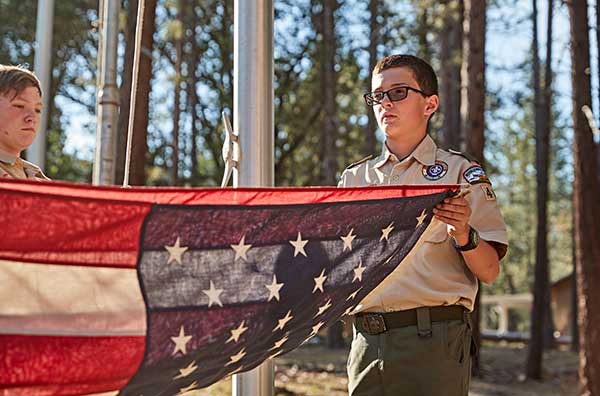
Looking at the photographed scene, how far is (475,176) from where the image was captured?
3090 millimetres

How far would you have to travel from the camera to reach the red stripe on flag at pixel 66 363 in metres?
1.90

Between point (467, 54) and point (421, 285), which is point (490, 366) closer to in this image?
point (467, 54)

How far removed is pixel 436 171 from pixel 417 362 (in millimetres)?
778

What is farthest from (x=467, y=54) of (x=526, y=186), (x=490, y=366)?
(x=526, y=186)

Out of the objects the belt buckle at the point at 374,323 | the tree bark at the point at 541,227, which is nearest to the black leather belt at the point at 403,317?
the belt buckle at the point at 374,323

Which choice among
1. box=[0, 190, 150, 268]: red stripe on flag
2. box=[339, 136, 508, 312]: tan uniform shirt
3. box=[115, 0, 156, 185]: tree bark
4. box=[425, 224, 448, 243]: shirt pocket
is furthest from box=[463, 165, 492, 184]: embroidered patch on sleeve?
box=[115, 0, 156, 185]: tree bark

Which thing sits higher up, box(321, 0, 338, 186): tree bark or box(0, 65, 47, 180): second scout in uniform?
box(321, 0, 338, 186): tree bark

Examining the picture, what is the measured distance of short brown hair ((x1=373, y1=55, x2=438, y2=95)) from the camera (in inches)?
127

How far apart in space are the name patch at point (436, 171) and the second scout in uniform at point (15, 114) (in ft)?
5.01

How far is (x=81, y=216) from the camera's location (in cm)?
202

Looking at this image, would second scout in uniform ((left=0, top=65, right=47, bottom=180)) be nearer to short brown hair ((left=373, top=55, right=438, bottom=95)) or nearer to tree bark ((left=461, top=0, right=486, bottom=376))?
short brown hair ((left=373, top=55, right=438, bottom=95))

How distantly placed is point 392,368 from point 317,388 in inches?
315

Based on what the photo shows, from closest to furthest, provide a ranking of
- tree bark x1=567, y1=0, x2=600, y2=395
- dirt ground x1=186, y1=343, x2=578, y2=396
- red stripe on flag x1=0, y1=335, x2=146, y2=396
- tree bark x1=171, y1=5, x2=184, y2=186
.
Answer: red stripe on flag x1=0, y1=335, x2=146, y2=396
tree bark x1=567, y1=0, x2=600, y2=395
dirt ground x1=186, y1=343, x2=578, y2=396
tree bark x1=171, y1=5, x2=184, y2=186

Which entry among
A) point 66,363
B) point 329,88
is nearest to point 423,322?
point 66,363
